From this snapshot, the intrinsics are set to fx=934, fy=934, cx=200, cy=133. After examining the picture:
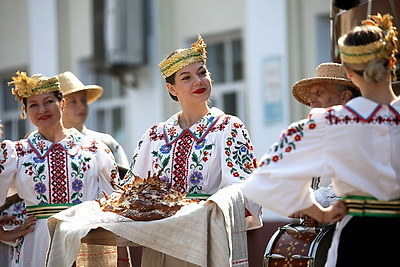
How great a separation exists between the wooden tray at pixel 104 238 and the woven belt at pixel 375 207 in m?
1.26

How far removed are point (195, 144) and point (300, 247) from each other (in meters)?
0.82

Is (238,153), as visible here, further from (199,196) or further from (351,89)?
(351,89)

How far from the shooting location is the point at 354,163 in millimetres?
3701

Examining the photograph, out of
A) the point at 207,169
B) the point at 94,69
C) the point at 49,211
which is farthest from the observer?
the point at 94,69

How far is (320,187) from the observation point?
4.95 metres

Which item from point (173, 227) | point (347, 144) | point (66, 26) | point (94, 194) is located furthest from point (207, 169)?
point (66, 26)

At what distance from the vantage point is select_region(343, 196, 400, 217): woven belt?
12.2 feet

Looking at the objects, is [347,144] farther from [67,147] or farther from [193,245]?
[67,147]

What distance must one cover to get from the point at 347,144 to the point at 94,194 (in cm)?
225

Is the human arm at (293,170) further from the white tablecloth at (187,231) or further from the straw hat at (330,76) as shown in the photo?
the straw hat at (330,76)

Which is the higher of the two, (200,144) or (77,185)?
(200,144)

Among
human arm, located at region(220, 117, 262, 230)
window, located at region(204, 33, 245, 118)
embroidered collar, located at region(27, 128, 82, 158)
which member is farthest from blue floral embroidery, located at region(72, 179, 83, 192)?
window, located at region(204, 33, 245, 118)

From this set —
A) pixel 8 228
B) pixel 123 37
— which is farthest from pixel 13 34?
pixel 8 228

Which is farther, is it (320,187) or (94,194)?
(94,194)
